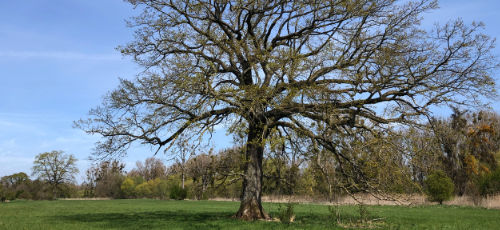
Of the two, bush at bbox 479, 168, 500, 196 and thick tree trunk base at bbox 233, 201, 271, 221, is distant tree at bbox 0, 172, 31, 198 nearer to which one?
thick tree trunk base at bbox 233, 201, 271, 221

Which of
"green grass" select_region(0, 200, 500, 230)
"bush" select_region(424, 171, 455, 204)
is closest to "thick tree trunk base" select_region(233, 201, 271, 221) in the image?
"green grass" select_region(0, 200, 500, 230)

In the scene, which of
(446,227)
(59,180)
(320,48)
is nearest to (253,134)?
(320,48)

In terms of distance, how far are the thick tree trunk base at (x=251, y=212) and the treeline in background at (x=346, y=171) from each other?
121 centimetres

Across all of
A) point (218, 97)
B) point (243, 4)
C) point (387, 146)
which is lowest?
point (387, 146)

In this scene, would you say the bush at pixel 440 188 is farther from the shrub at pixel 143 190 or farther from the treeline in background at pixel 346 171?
the shrub at pixel 143 190

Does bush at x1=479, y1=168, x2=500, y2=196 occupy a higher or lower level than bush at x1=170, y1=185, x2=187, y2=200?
higher

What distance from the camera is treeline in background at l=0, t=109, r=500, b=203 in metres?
13.0

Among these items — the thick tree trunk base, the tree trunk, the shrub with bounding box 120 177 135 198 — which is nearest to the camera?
the thick tree trunk base

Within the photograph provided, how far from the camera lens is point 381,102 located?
15445 mm

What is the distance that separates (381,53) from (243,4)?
19.9 ft

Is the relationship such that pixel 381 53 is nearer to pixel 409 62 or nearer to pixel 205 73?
pixel 409 62

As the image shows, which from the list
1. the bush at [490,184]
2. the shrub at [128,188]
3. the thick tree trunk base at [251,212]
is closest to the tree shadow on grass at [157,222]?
the thick tree trunk base at [251,212]

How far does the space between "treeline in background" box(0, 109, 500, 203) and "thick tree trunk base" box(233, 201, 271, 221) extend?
47.6 inches

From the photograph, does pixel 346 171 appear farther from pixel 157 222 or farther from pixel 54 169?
pixel 54 169
